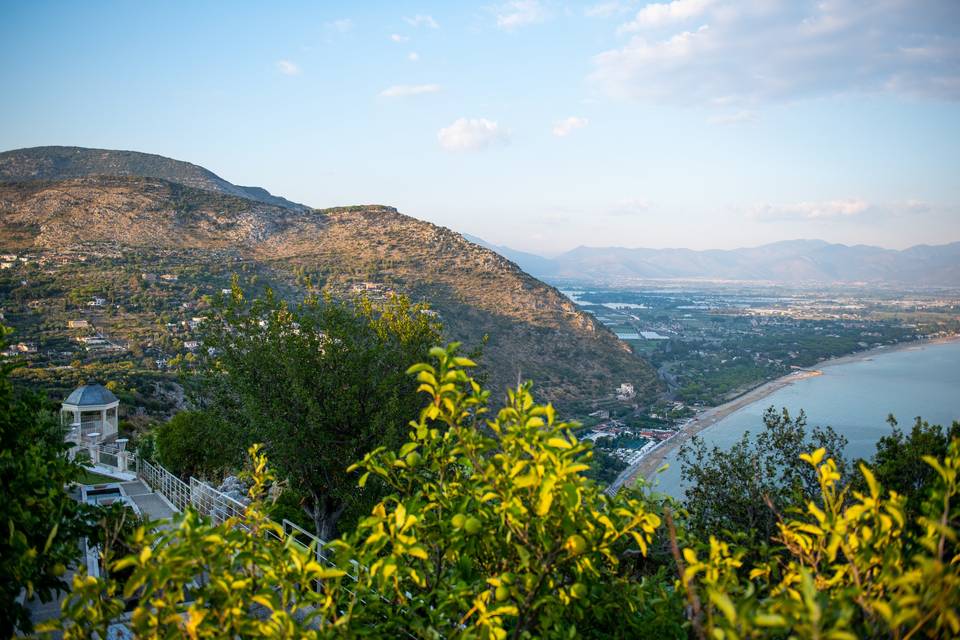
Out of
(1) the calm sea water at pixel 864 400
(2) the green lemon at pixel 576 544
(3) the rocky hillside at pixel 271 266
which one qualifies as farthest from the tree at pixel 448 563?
(3) the rocky hillside at pixel 271 266

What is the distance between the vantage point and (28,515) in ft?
9.38

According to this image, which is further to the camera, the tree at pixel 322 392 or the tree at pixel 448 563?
the tree at pixel 322 392

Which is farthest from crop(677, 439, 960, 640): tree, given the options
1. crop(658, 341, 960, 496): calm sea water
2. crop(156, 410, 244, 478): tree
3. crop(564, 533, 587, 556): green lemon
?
crop(658, 341, 960, 496): calm sea water

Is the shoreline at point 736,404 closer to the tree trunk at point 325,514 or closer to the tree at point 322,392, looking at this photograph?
the tree at point 322,392

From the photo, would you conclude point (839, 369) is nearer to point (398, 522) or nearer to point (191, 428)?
point (191, 428)

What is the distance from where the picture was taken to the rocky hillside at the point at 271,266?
3569cm

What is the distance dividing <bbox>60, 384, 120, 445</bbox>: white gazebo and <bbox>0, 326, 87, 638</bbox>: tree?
1463cm

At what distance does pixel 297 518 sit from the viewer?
10750 mm

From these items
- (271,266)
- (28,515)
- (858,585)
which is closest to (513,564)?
(858,585)

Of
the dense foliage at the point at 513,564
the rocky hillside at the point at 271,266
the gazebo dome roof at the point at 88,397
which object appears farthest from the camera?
the rocky hillside at the point at 271,266

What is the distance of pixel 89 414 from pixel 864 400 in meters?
51.1

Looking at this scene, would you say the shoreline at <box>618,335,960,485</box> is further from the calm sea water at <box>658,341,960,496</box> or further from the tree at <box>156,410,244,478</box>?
the tree at <box>156,410,244,478</box>

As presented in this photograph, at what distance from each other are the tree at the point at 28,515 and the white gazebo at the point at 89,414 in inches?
576

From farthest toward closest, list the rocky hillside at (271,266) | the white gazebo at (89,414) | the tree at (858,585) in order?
the rocky hillside at (271,266), the white gazebo at (89,414), the tree at (858,585)
